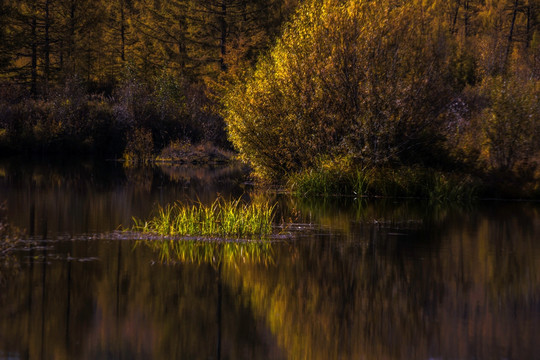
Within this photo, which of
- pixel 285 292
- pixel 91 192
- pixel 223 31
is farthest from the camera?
pixel 223 31

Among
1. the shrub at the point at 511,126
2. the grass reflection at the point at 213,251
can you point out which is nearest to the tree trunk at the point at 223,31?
the shrub at the point at 511,126

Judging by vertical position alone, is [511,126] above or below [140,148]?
below

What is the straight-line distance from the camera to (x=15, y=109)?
5544 cm

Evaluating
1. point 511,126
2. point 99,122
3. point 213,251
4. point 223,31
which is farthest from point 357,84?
point 223,31

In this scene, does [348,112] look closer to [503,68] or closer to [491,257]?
[491,257]

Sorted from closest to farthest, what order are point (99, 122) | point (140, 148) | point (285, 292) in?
point (285, 292), point (140, 148), point (99, 122)

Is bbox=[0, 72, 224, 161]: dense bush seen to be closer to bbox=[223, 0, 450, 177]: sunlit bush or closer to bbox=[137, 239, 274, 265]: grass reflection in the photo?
bbox=[223, 0, 450, 177]: sunlit bush

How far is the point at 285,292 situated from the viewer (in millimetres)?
12094

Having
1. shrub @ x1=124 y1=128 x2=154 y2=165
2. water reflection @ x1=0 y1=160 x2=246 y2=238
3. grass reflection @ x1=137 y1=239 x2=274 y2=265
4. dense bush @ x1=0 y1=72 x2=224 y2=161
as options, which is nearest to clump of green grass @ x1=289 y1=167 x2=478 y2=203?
water reflection @ x1=0 y1=160 x2=246 y2=238

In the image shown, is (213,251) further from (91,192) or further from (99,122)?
(99,122)

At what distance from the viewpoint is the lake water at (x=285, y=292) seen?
9047mm

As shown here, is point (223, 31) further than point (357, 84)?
Yes

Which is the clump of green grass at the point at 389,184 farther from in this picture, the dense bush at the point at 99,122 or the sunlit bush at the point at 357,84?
the dense bush at the point at 99,122

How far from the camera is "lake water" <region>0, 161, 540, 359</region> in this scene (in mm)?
9047
